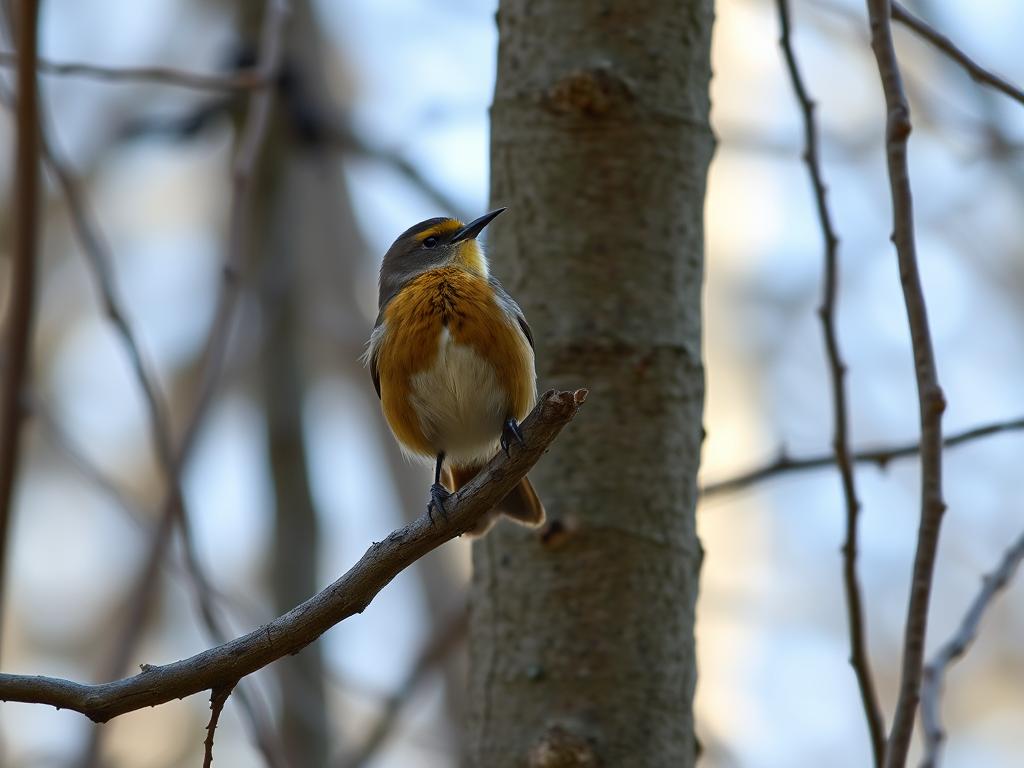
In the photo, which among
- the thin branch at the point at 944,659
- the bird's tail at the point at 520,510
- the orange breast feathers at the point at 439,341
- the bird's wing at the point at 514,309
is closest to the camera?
the thin branch at the point at 944,659

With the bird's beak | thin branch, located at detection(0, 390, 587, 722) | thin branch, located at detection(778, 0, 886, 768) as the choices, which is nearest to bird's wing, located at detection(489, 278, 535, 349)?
the bird's beak

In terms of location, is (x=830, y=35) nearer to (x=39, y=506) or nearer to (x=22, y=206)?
(x=22, y=206)

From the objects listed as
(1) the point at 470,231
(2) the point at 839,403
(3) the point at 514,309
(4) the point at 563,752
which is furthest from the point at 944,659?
(1) the point at 470,231

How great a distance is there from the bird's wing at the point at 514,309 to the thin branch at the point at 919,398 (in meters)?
1.25

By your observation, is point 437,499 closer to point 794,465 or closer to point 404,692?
point 794,465

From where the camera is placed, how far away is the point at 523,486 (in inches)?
127

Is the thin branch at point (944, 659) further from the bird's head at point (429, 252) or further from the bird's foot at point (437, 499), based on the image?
the bird's head at point (429, 252)

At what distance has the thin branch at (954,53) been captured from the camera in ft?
9.12

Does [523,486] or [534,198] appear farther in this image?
[534,198]

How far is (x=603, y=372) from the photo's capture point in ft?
11.0

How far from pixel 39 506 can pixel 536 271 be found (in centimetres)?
1153

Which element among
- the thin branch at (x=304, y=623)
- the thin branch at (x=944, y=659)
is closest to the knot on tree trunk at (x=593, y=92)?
the thin branch at (x=304, y=623)

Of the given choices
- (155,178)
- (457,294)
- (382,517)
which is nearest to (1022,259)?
(382,517)

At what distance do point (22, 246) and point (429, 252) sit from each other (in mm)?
2008
